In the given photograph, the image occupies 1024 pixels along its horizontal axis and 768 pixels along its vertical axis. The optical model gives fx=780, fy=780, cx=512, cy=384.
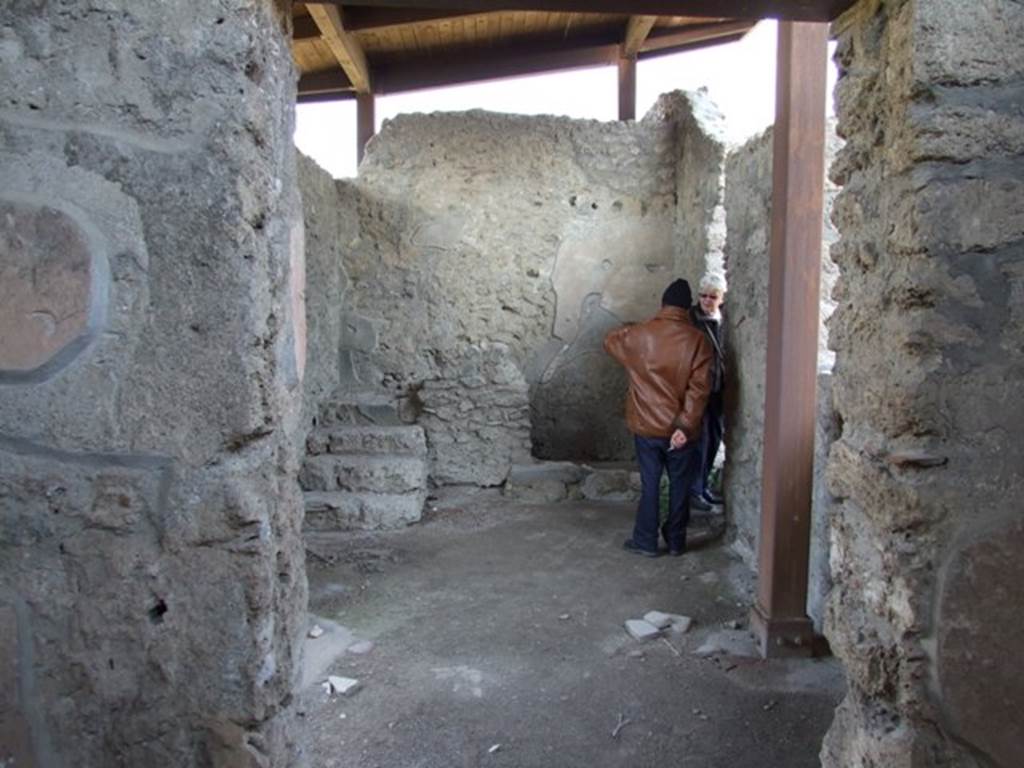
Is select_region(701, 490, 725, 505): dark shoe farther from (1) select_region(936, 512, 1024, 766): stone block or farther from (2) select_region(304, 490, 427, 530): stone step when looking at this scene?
(1) select_region(936, 512, 1024, 766): stone block

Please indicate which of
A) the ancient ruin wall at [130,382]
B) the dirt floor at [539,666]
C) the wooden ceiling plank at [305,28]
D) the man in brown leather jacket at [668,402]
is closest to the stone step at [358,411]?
the dirt floor at [539,666]

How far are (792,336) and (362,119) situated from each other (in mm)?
5253

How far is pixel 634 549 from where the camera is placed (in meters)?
4.42

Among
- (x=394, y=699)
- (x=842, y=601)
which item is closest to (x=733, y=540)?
(x=394, y=699)

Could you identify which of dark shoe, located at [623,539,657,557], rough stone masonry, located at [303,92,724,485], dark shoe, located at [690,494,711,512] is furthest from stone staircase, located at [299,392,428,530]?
dark shoe, located at [690,494,711,512]

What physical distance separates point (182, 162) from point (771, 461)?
8.45ft

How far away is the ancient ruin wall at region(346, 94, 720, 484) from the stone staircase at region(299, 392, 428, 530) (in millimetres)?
910

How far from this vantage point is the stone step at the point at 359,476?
16.2 feet

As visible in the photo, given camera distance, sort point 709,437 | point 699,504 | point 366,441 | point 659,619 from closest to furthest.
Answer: point 659,619 → point 709,437 → point 699,504 → point 366,441

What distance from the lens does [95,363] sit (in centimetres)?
119

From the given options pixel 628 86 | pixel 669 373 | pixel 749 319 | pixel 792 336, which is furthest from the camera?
pixel 628 86

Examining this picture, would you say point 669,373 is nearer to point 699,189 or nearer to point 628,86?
point 699,189

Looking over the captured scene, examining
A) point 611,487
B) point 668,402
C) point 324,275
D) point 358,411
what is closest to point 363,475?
point 358,411

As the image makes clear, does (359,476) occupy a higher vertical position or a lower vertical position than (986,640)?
lower
